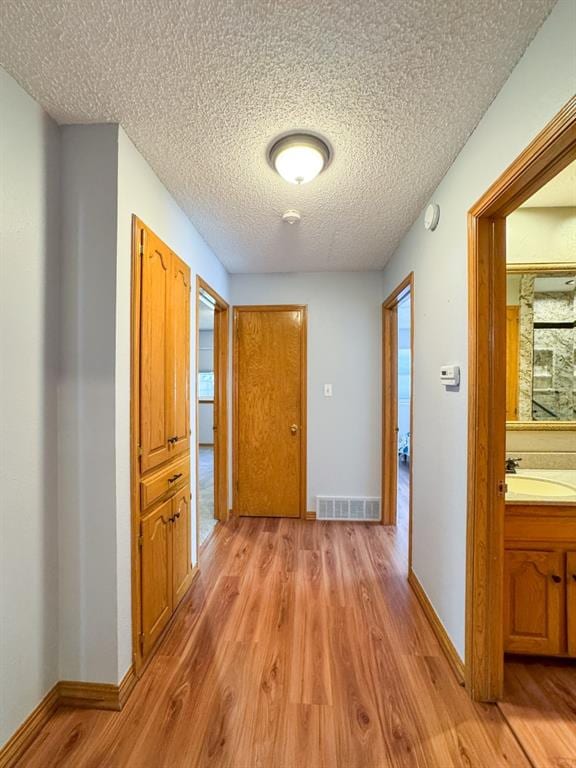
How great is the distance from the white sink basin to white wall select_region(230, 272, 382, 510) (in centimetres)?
149

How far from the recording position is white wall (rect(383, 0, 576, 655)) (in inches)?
39.4

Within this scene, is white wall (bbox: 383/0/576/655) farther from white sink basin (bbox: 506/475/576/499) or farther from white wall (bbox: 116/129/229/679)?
white wall (bbox: 116/129/229/679)

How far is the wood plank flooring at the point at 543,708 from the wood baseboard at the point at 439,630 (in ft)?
0.58

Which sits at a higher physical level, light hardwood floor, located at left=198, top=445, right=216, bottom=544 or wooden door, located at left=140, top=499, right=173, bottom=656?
wooden door, located at left=140, top=499, right=173, bottom=656

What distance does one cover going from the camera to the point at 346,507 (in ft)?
10.8

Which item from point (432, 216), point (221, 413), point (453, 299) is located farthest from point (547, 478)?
point (221, 413)

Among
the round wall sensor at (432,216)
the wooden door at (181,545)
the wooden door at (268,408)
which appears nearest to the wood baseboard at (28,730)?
the wooden door at (181,545)

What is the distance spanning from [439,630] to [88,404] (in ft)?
6.72

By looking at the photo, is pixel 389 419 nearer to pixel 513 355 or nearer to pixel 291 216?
pixel 513 355

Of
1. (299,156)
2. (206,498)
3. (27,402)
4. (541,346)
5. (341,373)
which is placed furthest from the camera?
(206,498)

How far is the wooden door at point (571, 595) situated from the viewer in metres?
1.50

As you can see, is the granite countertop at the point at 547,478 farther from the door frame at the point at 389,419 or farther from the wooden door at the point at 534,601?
the door frame at the point at 389,419

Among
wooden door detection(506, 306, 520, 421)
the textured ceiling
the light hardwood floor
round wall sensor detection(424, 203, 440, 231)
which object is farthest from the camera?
the light hardwood floor

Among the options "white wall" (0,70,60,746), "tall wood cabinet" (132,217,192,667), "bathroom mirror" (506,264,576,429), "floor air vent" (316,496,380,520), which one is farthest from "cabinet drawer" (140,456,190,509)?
"bathroom mirror" (506,264,576,429)
